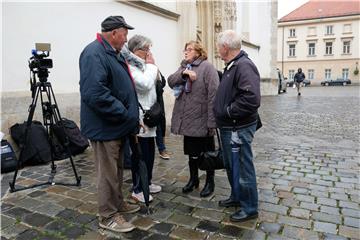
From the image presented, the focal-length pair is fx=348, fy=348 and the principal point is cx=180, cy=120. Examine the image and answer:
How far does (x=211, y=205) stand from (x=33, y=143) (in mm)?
3114

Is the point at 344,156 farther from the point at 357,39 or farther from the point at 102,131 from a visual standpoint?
the point at 357,39

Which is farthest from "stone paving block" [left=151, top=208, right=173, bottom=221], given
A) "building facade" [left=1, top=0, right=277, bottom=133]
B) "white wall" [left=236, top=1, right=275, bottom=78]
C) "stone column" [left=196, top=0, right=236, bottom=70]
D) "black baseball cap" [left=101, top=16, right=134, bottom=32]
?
"white wall" [left=236, top=1, right=275, bottom=78]

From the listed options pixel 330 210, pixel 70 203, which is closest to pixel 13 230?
pixel 70 203

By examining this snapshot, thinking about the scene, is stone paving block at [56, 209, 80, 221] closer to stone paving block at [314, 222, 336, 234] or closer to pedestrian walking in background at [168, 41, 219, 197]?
pedestrian walking in background at [168, 41, 219, 197]

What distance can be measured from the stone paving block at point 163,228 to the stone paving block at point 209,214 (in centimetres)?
35

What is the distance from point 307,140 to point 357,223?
4343 millimetres

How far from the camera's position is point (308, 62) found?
5891 centimetres

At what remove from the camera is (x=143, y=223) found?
3.40m

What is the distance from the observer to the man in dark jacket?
124 inches

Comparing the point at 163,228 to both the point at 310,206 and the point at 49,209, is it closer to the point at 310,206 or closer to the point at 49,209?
the point at 49,209

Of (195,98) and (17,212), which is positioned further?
(195,98)

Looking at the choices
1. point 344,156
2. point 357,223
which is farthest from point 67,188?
point 344,156

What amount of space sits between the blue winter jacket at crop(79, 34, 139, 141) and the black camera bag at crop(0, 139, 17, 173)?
8.46 feet

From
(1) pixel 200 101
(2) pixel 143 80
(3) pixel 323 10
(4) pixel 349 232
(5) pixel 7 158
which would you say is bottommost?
(4) pixel 349 232
